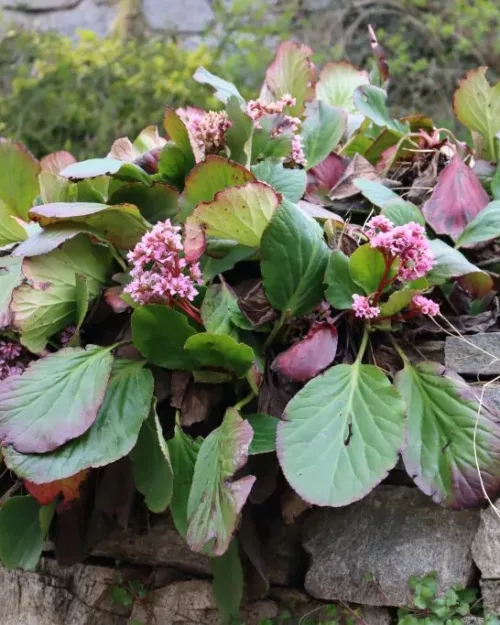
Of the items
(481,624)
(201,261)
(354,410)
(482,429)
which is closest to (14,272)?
(201,261)

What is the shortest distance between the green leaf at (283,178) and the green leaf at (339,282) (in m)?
0.16

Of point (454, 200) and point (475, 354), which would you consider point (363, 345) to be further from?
point (454, 200)

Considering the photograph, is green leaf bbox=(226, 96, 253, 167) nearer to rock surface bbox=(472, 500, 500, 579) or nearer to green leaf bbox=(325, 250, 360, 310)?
green leaf bbox=(325, 250, 360, 310)

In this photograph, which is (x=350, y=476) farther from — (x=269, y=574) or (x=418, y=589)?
(x=269, y=574)

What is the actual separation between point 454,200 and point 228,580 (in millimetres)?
713

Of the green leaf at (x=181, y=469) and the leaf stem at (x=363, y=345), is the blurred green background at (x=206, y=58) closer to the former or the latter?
the leaf stem at (x=363, y=345)

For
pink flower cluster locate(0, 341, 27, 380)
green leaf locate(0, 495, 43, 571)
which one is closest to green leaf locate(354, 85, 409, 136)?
pink flower cluster locate(0, 341, 27, 380)

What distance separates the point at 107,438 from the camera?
0.99 metres

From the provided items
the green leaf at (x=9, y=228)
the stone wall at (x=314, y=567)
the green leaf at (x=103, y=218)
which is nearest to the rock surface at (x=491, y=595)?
the stone wall at (x=314, y=567)

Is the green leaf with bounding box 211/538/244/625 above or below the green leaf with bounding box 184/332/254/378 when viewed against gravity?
below

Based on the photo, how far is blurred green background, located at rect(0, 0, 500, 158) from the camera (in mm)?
3250

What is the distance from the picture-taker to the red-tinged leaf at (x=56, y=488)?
108cm

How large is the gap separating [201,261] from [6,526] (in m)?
0.51

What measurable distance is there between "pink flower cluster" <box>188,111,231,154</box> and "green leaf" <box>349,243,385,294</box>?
344mm
